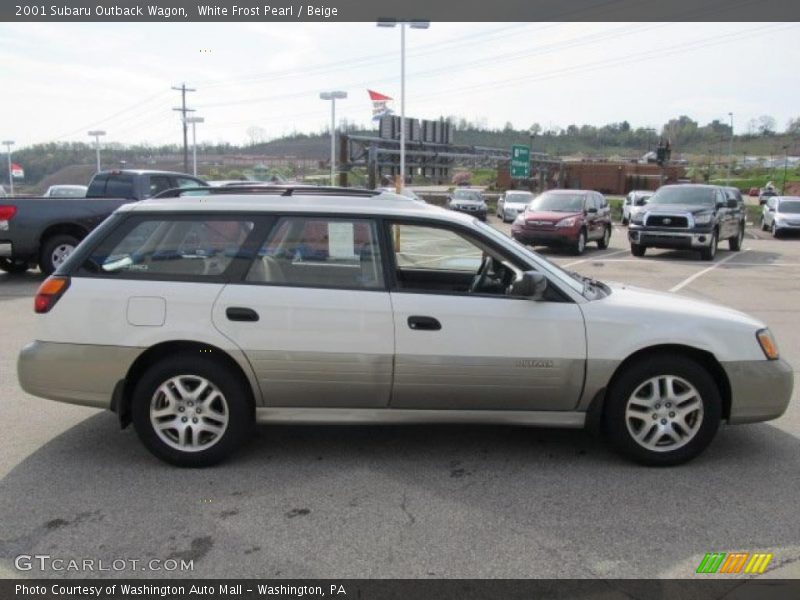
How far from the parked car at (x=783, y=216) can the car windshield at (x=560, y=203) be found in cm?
1111

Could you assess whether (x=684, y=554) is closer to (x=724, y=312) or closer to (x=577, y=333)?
(x=577, y=333)

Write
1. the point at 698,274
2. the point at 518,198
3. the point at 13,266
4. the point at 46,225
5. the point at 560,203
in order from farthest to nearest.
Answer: the point at 518,198 < the point at 560,203 < the point at 698,274 < the point at 13,266 < the point at 46,225

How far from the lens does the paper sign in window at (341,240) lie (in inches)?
171

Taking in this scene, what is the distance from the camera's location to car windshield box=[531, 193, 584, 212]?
1919 cm

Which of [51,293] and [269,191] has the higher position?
[269,191]

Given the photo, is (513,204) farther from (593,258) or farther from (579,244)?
(593,258)

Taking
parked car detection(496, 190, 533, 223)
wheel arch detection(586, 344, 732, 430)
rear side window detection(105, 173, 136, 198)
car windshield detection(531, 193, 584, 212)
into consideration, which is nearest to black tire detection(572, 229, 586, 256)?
car windshield detection(531, 193, 584, 212)

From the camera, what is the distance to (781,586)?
3.08 metres

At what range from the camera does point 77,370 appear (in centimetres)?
423

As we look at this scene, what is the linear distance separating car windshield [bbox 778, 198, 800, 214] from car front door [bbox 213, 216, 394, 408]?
27129 millimetres

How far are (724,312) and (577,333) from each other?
1084 millimetres

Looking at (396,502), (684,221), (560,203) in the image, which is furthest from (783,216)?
(396,502)

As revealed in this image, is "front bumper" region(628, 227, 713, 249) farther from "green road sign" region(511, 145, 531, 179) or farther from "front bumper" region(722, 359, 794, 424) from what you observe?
"green road sign" region(511, 145, 531, 179)

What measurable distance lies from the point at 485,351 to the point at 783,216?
26091mm
